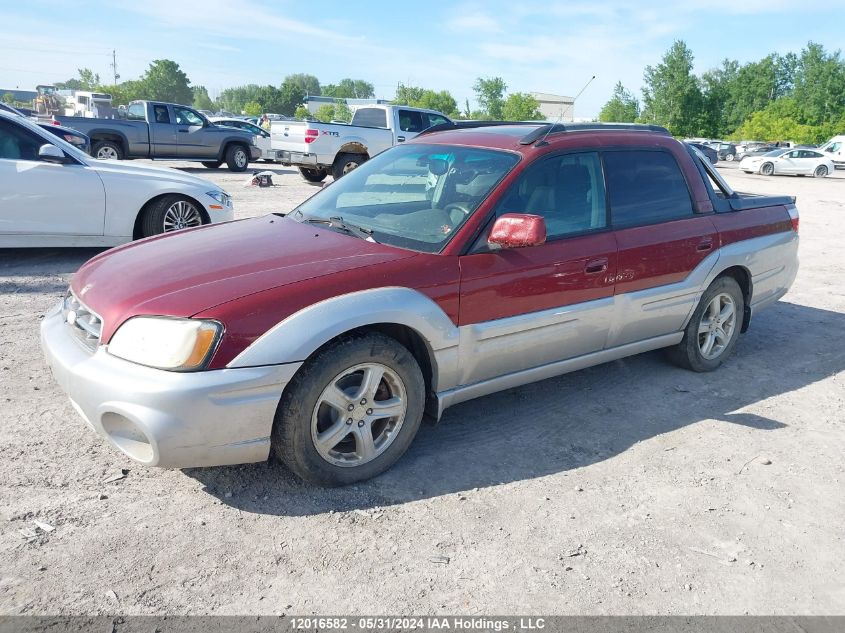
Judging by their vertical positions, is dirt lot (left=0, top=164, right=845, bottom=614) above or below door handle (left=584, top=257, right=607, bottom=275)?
below

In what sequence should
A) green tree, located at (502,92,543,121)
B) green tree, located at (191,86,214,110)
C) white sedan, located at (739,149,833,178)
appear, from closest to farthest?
white sedan, located at (739,149,833,178) → green tree, located at (502,92,543,121) → green tree, located at (191,86,214,110)

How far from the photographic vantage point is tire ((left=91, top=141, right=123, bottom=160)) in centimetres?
1777

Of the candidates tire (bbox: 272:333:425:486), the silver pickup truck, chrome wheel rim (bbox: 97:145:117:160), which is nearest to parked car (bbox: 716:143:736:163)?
the silver pickup truck

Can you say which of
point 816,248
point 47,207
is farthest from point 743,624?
point 816,248

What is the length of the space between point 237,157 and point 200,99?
153 m

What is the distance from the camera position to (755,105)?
255 feet

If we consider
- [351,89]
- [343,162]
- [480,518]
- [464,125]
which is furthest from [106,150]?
[351,89]

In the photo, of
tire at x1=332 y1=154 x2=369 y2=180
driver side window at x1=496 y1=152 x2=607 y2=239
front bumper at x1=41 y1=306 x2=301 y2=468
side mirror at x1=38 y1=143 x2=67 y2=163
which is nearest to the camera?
front bumper at x1=41 y1=306 x2=301 y2=468

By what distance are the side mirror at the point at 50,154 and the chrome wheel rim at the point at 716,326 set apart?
614 cm

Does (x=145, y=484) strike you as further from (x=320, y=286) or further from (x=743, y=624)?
(x=743, y=624)

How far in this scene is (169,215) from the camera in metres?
7.69

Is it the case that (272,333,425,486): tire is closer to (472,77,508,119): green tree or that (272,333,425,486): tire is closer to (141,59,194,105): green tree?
(472,77,508,119): green tree

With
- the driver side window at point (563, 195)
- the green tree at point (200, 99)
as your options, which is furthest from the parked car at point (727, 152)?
the green tree at point (200, 99)

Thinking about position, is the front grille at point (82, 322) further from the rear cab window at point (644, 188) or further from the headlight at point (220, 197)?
the headlight at point (220, 197)
